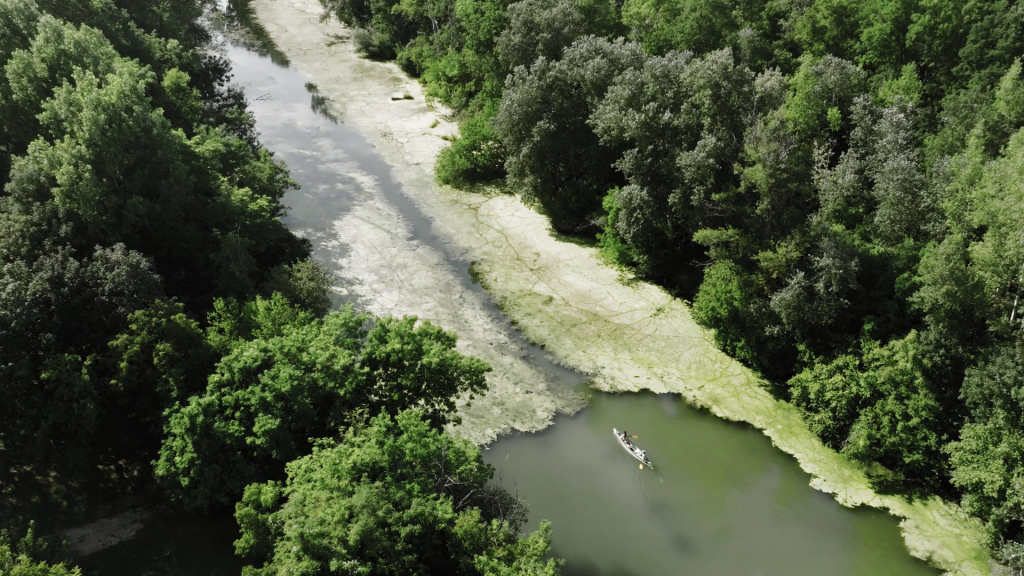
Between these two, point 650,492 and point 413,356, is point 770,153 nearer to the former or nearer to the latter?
point 650,492

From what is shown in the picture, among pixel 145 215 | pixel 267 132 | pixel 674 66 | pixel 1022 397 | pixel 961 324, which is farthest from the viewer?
pixel 267 132

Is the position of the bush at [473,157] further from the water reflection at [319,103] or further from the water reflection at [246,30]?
the water reflection at [246,30]

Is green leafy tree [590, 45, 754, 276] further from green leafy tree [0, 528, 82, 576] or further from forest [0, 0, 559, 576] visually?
green leafy tree [0, 528, 82, 576]

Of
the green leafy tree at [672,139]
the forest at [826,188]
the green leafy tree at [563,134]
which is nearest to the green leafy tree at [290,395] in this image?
the forest at [826,188]

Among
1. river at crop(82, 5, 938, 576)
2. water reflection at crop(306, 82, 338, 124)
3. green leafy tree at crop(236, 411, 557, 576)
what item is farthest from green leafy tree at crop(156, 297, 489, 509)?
water reflection at crop(306, 82, 338, 124)

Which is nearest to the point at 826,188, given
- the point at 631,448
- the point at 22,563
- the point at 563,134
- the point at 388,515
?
the point at 631,448

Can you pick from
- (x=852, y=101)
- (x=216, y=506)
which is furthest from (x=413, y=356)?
(x=852, y=101)
